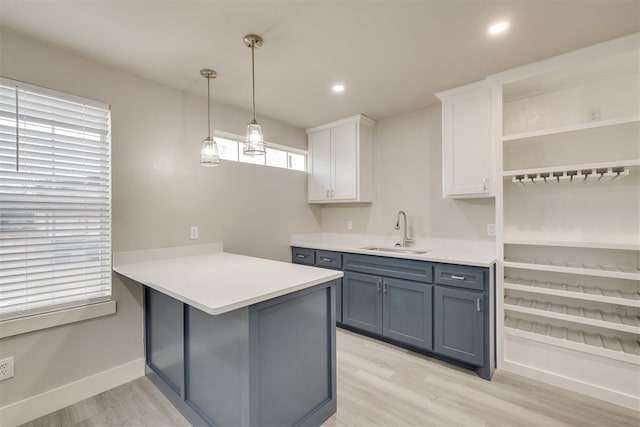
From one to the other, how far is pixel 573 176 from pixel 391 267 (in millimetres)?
1544

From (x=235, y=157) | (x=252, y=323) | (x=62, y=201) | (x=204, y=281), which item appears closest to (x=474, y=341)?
(x=252, y=323)

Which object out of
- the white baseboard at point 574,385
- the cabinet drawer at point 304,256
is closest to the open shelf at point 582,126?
the white baseboard at point 574,385

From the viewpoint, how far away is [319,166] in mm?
3758

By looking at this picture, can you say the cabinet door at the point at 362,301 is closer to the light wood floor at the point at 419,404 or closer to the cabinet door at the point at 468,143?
the light wood floor at the point at 419,404

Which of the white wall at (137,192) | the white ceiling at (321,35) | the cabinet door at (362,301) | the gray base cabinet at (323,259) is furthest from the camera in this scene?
the gray base cabinet at (323,259)

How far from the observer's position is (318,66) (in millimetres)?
2240

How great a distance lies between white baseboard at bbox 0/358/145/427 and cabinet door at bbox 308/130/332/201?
8.20 ft

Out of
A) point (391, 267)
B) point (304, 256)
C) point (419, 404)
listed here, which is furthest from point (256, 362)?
point (304, 256)

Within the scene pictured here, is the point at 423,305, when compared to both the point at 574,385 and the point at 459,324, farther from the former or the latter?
the point at 574,385

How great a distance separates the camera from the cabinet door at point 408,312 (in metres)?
2.50

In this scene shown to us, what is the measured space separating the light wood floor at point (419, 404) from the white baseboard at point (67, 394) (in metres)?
0.05

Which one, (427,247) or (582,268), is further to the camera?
(427,247)

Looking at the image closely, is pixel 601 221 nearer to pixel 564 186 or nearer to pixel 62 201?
pixel 564 186

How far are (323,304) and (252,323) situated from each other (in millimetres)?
537
